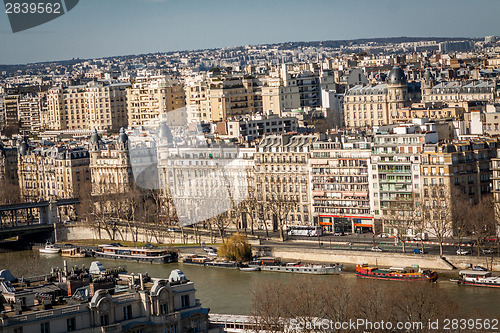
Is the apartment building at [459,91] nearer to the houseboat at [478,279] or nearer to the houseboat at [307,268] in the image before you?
the houseboat at [307,268]

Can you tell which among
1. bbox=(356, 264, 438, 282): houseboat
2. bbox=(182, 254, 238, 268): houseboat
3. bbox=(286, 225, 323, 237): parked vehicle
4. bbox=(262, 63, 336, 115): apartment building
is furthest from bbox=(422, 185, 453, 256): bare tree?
bbox=(262, 63, 336, 115): apartment building

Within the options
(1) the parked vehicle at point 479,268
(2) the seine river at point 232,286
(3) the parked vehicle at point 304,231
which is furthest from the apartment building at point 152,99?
(1) the parked vehicle at point 479,268

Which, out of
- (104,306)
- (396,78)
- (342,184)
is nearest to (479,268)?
(342,184)

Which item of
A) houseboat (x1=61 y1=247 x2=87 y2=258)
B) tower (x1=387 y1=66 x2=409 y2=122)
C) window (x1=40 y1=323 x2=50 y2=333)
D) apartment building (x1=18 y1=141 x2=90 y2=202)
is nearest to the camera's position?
window (x1=40 y1=323 x2=50 y2=333)

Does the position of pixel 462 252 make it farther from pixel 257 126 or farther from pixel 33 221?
pixel 33 221

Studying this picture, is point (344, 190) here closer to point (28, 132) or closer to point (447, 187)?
point (447, 187)

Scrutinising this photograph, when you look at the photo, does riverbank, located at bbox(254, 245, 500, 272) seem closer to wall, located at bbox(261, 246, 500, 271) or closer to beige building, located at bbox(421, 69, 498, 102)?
wall, located at bbox(261, 246, 500, 271)
